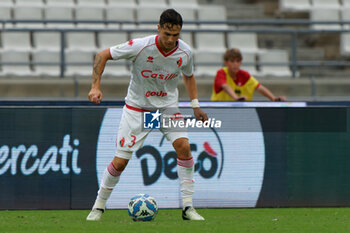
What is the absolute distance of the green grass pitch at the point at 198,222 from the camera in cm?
566

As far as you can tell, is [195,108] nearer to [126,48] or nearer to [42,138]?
[126,48]

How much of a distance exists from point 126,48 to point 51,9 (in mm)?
8624

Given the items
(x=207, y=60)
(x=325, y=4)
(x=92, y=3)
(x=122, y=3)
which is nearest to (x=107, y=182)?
(x=207, y=60)

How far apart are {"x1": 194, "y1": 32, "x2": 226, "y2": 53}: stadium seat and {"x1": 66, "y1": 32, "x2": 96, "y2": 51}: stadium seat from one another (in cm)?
232

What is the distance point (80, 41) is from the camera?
46.2 feet

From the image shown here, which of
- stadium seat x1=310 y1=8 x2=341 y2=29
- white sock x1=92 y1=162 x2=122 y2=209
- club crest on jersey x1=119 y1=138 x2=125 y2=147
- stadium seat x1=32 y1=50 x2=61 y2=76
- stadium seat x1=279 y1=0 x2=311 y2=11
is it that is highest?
stadium seat x1=279 y1=0 x2=311 y2=11

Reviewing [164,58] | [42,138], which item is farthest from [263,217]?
[42,138]

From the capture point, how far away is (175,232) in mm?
5379

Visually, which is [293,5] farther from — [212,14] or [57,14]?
[57,14]

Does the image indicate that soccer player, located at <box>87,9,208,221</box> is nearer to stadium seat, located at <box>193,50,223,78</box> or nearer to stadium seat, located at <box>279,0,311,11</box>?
stadium seat, located at <box>193,50,223,78</box>

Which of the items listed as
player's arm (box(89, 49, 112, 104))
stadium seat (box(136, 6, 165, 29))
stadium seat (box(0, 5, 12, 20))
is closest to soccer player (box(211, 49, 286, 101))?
player's arm (box(89, 49, 112, 104))

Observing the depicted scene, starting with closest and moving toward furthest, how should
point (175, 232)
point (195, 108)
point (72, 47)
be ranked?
point (175, 232) → point (195, 108) → point (72, 47)

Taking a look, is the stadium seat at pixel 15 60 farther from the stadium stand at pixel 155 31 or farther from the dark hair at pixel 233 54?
the dark hair at pixel 233 54

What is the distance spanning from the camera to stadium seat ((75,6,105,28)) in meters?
14.5
